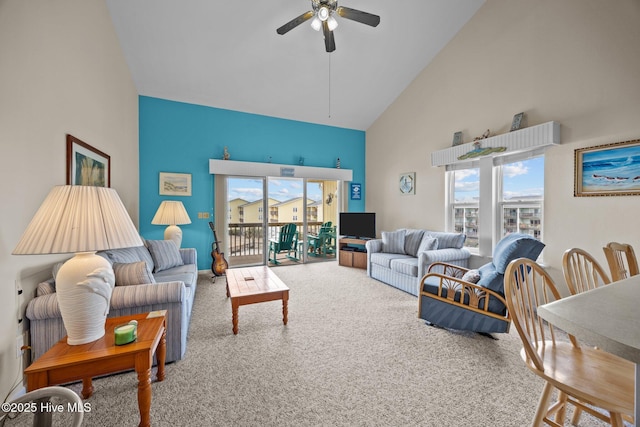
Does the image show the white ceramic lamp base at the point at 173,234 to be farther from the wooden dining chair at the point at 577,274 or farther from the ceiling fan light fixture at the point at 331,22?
the wooden dining chair at the point at 577,274

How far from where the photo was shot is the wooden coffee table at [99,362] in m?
1.24

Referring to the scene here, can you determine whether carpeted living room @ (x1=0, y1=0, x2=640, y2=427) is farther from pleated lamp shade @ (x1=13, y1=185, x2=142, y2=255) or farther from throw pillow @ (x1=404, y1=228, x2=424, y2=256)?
throw pillow @ (x1=404, y1=228, x2=424, y2=256)

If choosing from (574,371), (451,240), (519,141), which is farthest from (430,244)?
(574,371)

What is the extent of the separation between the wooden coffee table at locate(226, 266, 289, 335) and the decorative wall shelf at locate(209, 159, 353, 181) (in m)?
2.28

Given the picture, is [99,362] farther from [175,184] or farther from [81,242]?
[175,184]

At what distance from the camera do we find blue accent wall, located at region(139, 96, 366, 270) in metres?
4.45

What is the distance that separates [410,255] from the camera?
14.3 ft

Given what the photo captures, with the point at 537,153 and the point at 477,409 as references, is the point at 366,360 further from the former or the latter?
the point at 537,153

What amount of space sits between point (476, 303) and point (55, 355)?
2.98 metres

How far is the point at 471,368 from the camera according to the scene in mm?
1979

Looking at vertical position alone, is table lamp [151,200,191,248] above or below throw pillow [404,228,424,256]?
above

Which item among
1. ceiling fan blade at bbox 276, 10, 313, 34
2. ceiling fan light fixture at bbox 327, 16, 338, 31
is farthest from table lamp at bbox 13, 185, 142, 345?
ceiling fan light fixture at bbox 327, 16, 338, 31

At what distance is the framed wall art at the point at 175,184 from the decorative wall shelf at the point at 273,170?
0.48m

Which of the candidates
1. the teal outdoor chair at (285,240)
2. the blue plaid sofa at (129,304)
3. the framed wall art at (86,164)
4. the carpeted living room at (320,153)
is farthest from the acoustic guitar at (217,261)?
the blue plaid sofa at (129,304)
